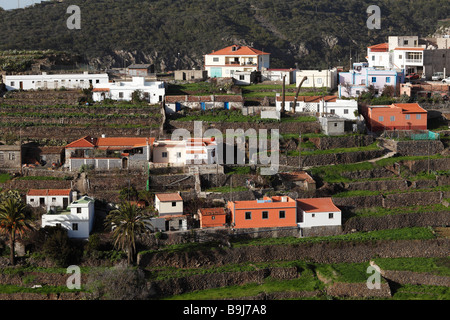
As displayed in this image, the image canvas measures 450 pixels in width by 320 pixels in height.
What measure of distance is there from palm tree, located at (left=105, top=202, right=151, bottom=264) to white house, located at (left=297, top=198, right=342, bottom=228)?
8624 mm

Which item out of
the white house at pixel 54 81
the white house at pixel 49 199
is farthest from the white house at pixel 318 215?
the white house at pixel 54 81

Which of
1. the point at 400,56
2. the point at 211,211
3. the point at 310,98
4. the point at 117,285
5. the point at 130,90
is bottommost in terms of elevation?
the point at 117,285

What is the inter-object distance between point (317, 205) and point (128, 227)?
1101cm

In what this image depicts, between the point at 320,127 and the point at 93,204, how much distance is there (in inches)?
668

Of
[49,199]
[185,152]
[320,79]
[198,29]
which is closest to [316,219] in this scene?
[185,152]

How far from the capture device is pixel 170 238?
4644 centimetres

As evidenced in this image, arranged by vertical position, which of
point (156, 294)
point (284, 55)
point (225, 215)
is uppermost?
point (284, 55)

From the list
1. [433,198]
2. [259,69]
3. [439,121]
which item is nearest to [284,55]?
[259,69]

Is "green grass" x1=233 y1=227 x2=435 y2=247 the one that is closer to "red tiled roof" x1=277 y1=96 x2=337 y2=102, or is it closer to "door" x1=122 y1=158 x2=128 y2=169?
"door" x1=122 y1=158 x2=128 y2=169

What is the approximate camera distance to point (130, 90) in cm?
6153

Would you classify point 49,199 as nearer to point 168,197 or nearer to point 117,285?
point 168,197

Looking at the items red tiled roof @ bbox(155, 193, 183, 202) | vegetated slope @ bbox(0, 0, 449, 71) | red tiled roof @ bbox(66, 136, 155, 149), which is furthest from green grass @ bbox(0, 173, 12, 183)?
vegetated slope @ bbox(0, 0, 449, 71)

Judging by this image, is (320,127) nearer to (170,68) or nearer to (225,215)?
(225,215)

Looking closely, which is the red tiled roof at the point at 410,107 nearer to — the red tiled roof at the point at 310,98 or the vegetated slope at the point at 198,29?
the red tiled roof at the point at 310,98
